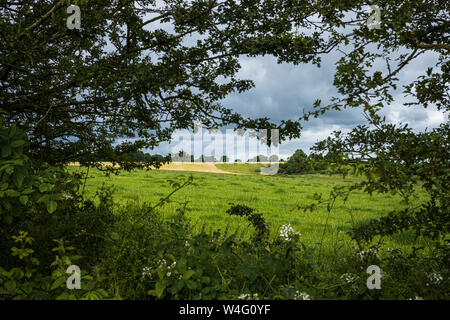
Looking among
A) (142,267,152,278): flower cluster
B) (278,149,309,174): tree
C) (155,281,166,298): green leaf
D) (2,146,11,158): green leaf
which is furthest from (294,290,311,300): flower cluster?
(2,146,11,158): green leaf

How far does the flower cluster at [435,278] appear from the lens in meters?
3.34

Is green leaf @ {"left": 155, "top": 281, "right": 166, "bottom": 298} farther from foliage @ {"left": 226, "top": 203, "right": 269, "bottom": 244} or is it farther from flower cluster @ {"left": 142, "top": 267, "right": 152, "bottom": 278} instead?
foliage @ {"left": 226, "top": 203, "right": 269, "bottom": 244}

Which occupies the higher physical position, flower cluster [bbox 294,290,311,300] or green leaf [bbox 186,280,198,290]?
green leaf [bbox 186,280,198,290]

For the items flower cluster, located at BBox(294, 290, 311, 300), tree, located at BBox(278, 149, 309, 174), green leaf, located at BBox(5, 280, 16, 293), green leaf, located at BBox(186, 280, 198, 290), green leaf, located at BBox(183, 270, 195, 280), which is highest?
tree, located at BBox(278, 149, 309, 174)

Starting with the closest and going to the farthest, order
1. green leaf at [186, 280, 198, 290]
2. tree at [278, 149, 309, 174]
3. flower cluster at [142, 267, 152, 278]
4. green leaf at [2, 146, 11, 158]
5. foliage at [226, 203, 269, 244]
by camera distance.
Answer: green leaf at [186, 280, 198, 290]
green leaf at [2, 146, 11, 158]
flower cluster at [142, 267, 152, 278]
tree at [278, 149, 309, 174]
foliage at [226, 203, 269, 244]

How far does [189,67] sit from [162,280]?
330cm

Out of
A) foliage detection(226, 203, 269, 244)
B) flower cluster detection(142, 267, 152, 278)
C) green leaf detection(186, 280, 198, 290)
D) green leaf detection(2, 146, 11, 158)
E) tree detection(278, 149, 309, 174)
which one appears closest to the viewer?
green leaf detection(186, 280, 198, 290)

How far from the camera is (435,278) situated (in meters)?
3.38

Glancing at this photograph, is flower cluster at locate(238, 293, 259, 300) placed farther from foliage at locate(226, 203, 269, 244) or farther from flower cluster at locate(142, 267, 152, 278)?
foliage at locate(226, 203, 269, 244)

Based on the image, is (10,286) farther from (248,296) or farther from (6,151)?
(248,296)

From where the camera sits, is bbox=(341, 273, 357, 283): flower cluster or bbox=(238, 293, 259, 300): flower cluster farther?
bbox=(341, 273, 357, 283): flower cluster

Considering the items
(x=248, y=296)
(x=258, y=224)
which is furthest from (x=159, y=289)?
(x=258, y=224)

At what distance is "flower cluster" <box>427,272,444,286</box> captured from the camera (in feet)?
11.0

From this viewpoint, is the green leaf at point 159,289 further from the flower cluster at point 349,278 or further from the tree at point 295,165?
the flower cluster at point 349,278
